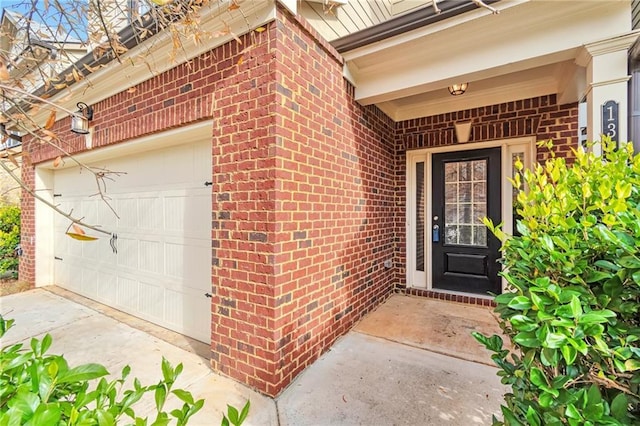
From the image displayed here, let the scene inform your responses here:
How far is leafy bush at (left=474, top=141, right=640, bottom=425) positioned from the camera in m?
0.84

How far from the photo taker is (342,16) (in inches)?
142

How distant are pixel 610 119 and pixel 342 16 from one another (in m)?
2.98

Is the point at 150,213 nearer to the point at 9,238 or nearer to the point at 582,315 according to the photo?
the point at 582,315

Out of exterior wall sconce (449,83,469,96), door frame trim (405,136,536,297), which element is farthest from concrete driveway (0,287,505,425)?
exterior wall sconce (449,83,469,96)

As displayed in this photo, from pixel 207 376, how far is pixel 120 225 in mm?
2814

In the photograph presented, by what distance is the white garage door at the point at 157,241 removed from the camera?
3135mm

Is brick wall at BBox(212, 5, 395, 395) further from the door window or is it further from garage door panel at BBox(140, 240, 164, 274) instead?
the door window

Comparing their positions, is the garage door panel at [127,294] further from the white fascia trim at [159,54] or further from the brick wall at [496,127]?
the brick wall at [496,127]

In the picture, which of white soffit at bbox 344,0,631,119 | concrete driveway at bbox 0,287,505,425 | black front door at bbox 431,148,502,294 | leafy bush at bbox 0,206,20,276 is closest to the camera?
concrete driveway at bbox 0,287,505,425

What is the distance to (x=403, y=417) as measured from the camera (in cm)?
196

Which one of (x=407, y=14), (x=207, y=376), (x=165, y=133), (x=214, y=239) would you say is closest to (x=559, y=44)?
(x=407, y=14)

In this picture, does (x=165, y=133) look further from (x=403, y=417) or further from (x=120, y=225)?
(x=403, y=417)

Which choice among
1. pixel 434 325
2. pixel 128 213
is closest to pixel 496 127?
pixel 434 325

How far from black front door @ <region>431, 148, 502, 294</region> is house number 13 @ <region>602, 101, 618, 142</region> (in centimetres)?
175
